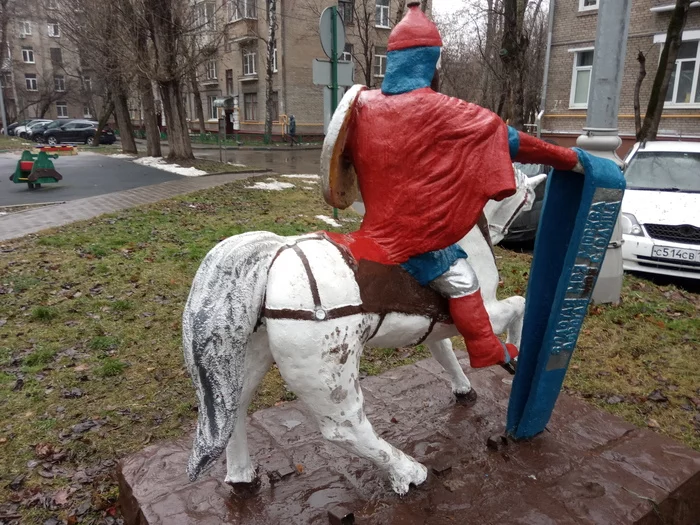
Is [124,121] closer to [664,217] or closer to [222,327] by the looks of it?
[664,217]

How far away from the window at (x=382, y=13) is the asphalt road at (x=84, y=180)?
61.3ft

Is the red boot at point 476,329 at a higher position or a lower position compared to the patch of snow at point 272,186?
higher

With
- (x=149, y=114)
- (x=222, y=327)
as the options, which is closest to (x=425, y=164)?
(x=222, y=327)

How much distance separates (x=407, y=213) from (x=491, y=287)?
732mm

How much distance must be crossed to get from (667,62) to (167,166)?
13.4m

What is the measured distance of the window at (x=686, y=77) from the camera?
16.9 meters

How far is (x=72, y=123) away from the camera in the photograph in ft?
102

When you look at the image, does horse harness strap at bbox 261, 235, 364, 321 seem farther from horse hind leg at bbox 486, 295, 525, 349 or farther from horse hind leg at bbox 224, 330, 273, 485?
horse hind leg at bbox 486, 295, 525, 349

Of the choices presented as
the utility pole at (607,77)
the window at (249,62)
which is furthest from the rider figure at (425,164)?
the window at (249,62)

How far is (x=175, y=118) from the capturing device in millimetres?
16203

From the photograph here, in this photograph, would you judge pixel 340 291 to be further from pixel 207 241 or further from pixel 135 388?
pixel 207 241

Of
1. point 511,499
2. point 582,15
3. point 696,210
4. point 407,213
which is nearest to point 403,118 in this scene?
point 407,213

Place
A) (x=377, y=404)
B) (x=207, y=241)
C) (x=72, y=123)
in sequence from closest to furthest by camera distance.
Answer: (x=377, y=404)
(x=207, y=241)
(x=72, y=123)

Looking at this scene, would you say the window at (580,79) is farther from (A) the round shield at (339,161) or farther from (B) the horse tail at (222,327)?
(B) the horse tail at (222,327)
